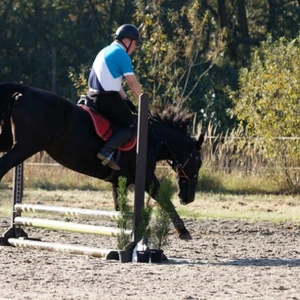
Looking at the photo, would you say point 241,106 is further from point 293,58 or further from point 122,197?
point 122,197

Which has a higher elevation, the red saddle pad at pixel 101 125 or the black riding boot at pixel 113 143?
the red saddle pad at pixel 101 125

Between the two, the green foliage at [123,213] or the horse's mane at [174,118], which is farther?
the horse's mane at [174,118]

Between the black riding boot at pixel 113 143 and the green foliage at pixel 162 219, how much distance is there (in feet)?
2.73

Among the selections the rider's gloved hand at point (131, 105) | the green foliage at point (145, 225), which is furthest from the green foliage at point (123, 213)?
the rider's gloved hand at point (131, 105)

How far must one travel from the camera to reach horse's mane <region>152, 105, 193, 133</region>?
11.5 metres

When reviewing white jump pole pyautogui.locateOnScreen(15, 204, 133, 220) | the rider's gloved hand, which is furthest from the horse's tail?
white jump pole pyautogui.locateOnScreen(15, 204, 133, 220)

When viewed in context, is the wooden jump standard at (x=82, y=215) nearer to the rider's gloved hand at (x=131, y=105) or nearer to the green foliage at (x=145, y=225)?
the green foliage at (x=145, y=225)

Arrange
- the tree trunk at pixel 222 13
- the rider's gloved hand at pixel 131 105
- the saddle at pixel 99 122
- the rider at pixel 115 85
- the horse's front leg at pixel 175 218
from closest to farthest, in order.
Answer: the rider at pixel 115 85, the horse's front leg at pixel 175 218, the saddle at pixel 99 122, the rider's gloved hand at pixel 131 105, the tree trunk at pixel 222 13

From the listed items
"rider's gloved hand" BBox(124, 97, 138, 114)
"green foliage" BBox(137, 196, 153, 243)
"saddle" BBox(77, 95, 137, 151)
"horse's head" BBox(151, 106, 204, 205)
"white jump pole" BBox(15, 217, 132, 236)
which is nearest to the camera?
"green foliage" BBox(137, 196, 153, 243)

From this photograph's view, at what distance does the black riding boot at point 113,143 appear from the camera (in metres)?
10.4

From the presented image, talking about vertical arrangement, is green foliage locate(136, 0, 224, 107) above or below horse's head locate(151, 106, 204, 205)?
above

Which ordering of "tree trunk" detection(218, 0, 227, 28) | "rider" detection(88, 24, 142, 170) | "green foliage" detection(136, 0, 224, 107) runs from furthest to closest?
"tree trunk" detection(218, 0, 227, 28), "green foliage" detection(136, 0, 224, 107), "rider" detection(88, 24, 142, 170)

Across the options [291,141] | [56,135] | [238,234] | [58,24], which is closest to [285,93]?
[291,141]

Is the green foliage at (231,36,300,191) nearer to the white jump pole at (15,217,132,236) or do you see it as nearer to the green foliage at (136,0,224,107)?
the green foliage at (136,0,224,107)
